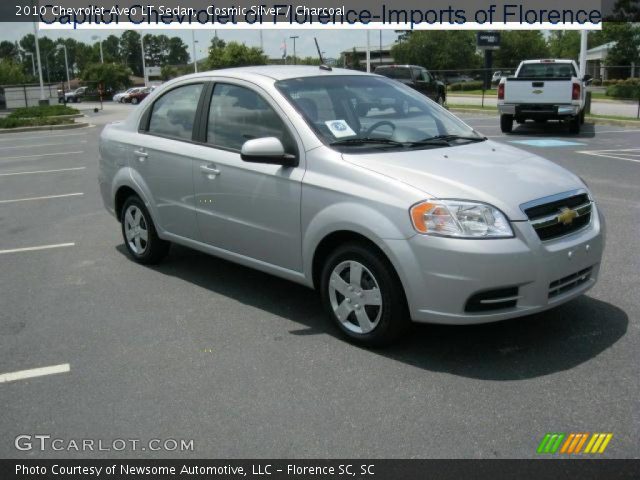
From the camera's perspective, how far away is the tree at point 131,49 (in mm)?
161375

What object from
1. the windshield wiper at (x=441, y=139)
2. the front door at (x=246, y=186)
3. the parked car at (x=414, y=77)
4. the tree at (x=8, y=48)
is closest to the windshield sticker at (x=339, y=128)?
the front door at (x=246, y=186)

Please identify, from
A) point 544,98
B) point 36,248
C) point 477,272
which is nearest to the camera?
point 477,272

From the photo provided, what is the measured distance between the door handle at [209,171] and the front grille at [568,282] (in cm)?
258

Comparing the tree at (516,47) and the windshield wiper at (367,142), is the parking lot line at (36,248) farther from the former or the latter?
the tree at (516,47)

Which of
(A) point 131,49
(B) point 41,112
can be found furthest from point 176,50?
(B) point 41,112

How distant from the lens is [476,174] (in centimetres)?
434

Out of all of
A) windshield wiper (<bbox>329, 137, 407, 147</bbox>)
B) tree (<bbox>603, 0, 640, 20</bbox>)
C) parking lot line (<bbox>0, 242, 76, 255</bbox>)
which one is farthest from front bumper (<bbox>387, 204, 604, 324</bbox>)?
tree (<bbox>603, 0, 640, 20</bbox>)

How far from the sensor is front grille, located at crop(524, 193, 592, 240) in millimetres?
4137

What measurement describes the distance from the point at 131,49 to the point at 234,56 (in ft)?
332

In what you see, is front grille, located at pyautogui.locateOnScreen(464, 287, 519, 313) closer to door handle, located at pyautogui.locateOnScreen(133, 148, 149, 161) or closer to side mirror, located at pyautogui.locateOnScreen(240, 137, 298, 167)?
side mirror, located at pyautogui.locateOnScreen(240, 137, 298, 167)

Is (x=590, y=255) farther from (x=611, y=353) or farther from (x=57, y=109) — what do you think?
(x=57, y=109)

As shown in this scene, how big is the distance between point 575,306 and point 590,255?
775mm

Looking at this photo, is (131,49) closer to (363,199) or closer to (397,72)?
(397,72)
